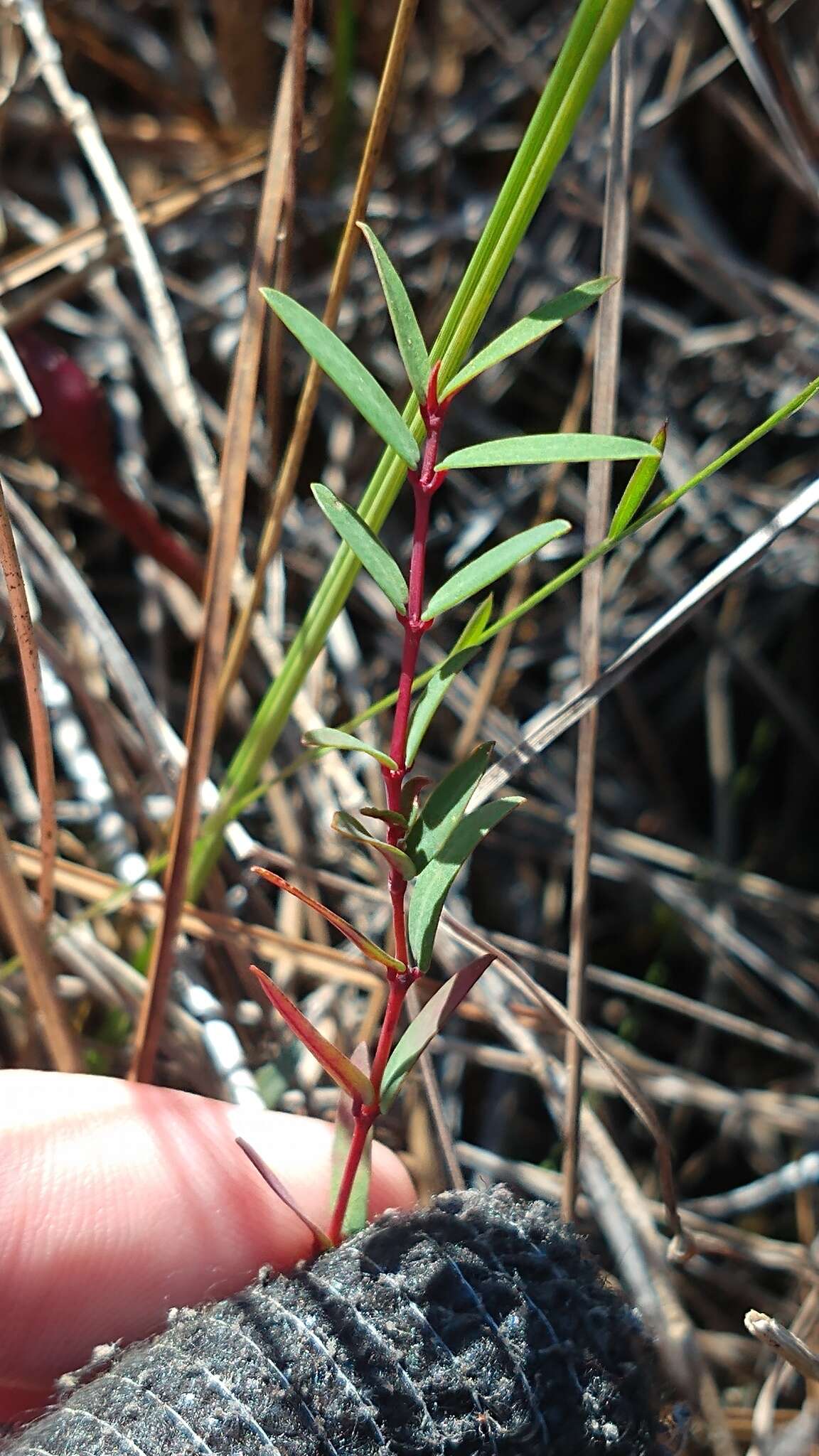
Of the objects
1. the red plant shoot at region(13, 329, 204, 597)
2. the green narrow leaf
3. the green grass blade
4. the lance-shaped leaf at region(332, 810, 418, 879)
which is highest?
the red plant shoot at region(13, 329, 204, 597)

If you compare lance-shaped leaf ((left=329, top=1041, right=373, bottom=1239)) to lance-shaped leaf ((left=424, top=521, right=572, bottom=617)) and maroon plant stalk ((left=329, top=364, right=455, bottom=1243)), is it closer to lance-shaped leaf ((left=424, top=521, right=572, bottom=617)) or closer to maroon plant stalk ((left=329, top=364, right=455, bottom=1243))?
maroon plant stalk ((left=329, top=364, right=455, bottom=1243))

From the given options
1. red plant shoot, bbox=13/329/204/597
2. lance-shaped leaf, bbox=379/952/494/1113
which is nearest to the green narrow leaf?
lance-shaped leaf, bbox=379/952/494/1113

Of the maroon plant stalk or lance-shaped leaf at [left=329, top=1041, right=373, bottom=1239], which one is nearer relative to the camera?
the maroon plant stalk

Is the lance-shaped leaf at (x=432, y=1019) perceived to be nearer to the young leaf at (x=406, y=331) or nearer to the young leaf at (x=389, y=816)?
the young leaf at (x=389, y=816)

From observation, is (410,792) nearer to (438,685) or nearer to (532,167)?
(438,685)

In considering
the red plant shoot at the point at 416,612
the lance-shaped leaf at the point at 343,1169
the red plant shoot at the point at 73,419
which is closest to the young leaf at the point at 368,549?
the red plant shoot at the point at 416,612

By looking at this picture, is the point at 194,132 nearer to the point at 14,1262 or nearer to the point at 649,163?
the point at 649,163

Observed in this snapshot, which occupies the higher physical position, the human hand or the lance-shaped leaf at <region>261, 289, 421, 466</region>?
the lance-shaped leaf at <region>261, 289, 421, 466</region>

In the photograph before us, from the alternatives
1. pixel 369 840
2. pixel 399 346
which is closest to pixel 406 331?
pixel 399 346
